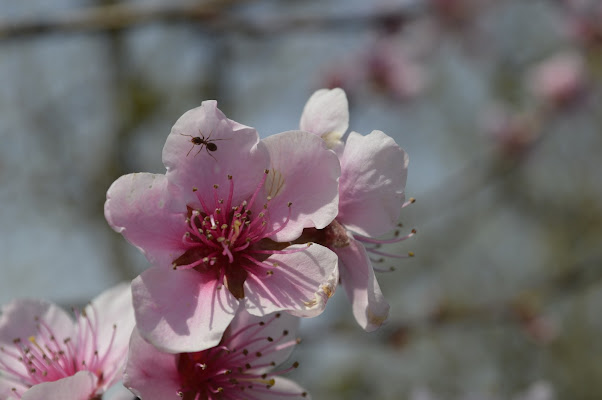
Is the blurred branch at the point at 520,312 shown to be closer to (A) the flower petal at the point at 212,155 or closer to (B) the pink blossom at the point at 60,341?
(B) the pink blossom at the point at 60,341

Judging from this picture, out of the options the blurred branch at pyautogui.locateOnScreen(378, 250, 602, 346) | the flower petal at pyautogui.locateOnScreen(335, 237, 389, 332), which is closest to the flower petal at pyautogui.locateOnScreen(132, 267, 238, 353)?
the flower petal at pyautogui.locateOnScreen(335, 237, 389, 332)

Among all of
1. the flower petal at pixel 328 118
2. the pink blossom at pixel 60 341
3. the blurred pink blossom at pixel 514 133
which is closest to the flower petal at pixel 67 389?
the pink blossom at pixel 60 341

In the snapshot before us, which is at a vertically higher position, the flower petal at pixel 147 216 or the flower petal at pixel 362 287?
the flower petal at pixel 147 216

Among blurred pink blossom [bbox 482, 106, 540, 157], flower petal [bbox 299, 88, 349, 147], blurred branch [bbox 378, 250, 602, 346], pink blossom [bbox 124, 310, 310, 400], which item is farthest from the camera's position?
blurred pink blossom [bbox 482, 106, 540, 157]

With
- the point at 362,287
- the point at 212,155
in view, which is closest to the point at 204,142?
the point at 212,155

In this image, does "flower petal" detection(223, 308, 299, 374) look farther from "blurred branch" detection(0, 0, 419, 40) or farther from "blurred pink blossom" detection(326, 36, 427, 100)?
"blurred pink blossom" detection(326, 36, 427, 100)

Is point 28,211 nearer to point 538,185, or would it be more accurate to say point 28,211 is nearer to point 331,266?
point 331,266

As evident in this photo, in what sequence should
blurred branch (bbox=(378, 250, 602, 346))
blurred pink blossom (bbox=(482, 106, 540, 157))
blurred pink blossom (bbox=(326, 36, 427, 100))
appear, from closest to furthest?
blurred branch (bbox=(378, 250, 602, 346)) < blurred pink blossom (bbox=(326, 36, 427, 100)) < blurred pink blossom (bbox=(482, 106, 540, 157))
